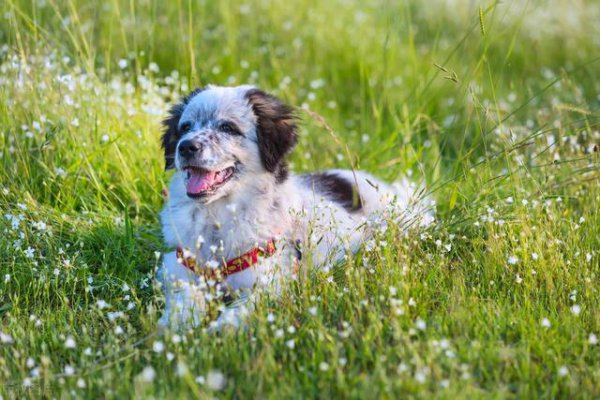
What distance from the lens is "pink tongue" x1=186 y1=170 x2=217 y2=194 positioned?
13.1 feet

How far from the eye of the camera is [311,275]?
3.83 metres

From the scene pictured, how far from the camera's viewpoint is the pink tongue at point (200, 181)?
13.1 feet

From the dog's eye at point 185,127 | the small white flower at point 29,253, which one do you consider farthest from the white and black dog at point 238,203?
the small white flower at point 29,253

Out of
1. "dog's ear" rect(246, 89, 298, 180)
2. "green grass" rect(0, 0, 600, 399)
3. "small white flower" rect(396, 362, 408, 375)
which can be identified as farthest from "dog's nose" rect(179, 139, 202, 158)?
"small white flower" rect(396, 362, 408, 375)

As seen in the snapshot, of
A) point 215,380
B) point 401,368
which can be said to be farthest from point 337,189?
point 215,380

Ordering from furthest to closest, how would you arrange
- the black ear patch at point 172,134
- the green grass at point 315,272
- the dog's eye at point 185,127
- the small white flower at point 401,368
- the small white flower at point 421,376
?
the black ear patch at point 172,134, the dog's eye at point 185,127, the green grass at point 315,272, the small white flower at point 401,368, the small white flower at point 421,376

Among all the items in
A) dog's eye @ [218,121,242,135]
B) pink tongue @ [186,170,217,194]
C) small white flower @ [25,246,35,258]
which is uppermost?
dog's eye @ [218,121,242,135]

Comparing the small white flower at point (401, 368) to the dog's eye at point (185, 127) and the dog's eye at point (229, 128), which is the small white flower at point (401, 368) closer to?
the dog's eye at point (229, 128)

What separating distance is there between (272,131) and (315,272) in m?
0.88

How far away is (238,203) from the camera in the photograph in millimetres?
4137

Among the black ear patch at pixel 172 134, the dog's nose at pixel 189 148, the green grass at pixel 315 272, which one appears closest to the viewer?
the green grass at pixel 315 272

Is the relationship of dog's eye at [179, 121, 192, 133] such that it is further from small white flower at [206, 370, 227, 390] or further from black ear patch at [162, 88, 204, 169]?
small white flower at [206, 370, 227, 390]

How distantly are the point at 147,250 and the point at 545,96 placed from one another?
4570 mm

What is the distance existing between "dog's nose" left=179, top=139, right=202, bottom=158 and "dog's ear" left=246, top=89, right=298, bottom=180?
40cm
